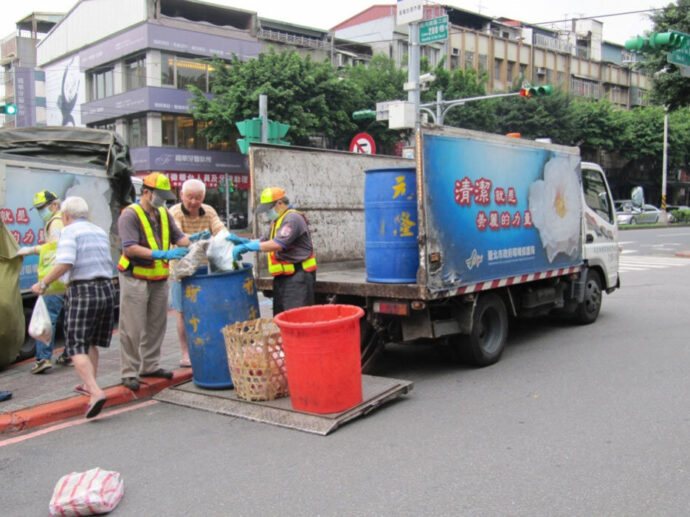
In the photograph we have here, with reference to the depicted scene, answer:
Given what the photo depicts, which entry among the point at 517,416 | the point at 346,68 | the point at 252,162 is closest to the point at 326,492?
the point at 517,416

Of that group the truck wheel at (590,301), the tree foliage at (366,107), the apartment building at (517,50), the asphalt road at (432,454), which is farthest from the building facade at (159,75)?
the asphalt road at (432,454)

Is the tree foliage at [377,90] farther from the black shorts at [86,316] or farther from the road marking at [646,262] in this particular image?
the black shorts at [86,316]

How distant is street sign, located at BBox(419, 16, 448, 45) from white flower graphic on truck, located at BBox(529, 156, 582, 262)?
729 cm

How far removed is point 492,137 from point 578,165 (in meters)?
2.28

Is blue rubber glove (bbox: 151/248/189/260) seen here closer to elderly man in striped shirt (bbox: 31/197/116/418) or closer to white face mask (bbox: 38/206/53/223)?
elderly man in striped shirt (bbox: 31/197/116/418)

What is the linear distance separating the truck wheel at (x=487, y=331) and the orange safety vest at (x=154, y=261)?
9.58 ft

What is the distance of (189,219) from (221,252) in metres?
1.08

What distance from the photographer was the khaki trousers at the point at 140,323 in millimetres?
5453

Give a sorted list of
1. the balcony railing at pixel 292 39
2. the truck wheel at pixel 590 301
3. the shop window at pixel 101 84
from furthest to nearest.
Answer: the balcony railing at pixel 292 39 < the shop window at pixel 101 84 < the truck wheel at pixel 590 301

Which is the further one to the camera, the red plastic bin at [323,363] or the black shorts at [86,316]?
the black shorts at [86,316]

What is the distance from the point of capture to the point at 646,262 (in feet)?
55.9

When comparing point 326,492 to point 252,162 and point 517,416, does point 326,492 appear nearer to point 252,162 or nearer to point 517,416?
point 517,416

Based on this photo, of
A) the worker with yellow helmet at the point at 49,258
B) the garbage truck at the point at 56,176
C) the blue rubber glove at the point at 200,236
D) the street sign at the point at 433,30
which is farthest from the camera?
the street sign at the point at 433,30

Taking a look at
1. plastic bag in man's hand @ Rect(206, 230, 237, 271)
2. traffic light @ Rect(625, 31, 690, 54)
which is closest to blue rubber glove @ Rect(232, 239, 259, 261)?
plastic bag in man's hand @ Rect(206, 230, 237, 271)
